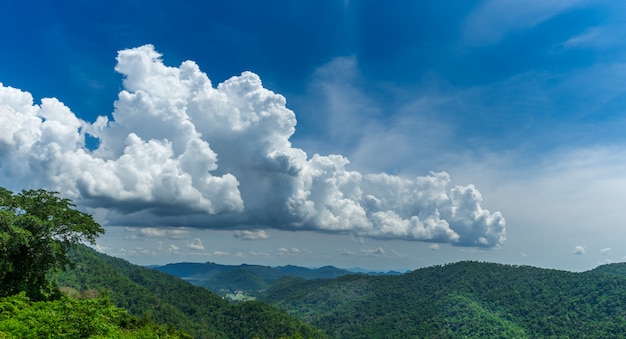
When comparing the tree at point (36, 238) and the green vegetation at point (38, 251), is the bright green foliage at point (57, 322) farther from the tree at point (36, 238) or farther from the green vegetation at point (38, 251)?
the tree at point (36, 238)

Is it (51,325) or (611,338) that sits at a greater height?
(51,325)

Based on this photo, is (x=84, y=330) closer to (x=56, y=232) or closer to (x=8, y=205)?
(x=56, y=232)

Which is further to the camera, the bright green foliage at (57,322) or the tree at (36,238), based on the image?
the tree at (36,238)

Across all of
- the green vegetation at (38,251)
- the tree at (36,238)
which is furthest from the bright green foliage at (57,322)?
the tree at (36,238)

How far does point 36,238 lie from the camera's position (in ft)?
140

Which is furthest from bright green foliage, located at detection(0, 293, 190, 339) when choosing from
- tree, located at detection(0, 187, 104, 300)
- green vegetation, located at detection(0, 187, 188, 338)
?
tree, located at detection(0, 187, 104, 300)

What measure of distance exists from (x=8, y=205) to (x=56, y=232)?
18.8ft

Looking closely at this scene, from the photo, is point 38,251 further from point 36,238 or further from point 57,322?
point 57,322

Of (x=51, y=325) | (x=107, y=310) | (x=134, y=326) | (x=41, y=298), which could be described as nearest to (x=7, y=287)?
(x=41, y=298)

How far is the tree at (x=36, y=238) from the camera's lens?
134 feet

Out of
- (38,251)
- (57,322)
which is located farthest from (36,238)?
(57,322)

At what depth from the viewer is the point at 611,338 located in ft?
650

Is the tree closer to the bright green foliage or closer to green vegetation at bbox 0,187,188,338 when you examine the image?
green vegetation at bbox 0,187,188,338

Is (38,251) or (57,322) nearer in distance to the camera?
(57,322)
